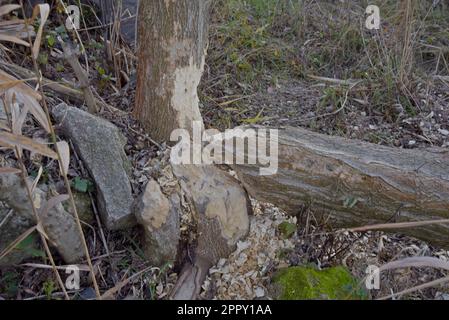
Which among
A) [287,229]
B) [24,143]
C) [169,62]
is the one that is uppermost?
[169,62]

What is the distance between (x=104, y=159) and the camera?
1923 millimetres

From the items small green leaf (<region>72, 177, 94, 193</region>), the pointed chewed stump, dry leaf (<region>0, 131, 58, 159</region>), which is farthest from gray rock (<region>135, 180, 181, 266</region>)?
dry leaf (<region>0, 131, 58, 159</region>)

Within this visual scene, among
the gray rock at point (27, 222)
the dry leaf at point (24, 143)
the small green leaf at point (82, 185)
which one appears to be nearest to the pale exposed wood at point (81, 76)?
the small green leaf at point (82, 185)

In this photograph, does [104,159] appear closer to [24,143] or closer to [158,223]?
[158,223]

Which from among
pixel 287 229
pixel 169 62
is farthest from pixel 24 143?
pixel 287 229

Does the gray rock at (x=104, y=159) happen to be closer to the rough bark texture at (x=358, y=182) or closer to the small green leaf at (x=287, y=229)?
the rough bark texture at (x=358, y=182)

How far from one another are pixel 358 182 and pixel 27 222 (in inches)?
49.6

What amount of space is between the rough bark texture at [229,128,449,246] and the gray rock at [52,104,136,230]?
474 millimetres

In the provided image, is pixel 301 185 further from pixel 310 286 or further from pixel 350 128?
pixel 350 128

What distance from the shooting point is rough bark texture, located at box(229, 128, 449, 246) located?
181 cm

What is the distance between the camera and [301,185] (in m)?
1.88
